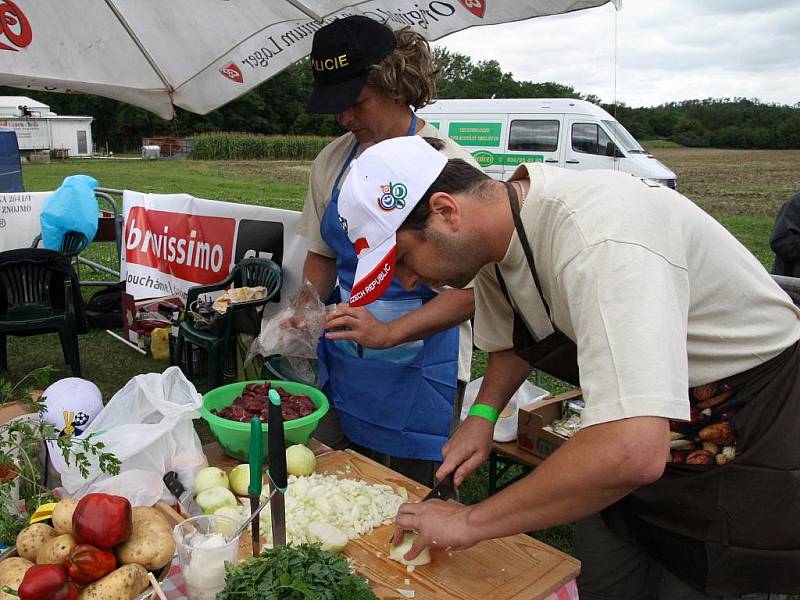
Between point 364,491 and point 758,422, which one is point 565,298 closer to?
point 758,422

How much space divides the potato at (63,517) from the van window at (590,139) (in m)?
16.1

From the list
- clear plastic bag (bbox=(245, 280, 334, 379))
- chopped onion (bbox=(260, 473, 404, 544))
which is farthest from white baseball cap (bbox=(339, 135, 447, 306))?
clear plastic bag (bbox=(245, 280, 334, 379))

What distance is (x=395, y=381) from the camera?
8.18 ft

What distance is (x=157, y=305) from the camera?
6156mm

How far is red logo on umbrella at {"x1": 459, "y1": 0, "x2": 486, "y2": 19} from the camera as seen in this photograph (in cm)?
306

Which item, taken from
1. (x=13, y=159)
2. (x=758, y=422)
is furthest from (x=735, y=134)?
(x=758, y=422)

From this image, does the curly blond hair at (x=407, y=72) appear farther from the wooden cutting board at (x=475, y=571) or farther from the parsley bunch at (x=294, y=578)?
the parsley bunch at (x=294, y=578)

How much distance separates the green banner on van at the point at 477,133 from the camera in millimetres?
17047

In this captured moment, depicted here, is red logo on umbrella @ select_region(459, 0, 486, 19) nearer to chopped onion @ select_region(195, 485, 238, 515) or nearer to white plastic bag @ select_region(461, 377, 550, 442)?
white plastic bag @ select_region(461, 377, 550, 442)

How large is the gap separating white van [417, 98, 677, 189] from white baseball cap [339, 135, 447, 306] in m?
14.7

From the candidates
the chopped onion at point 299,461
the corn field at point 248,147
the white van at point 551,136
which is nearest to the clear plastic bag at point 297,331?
the chopped onion at point 299,461

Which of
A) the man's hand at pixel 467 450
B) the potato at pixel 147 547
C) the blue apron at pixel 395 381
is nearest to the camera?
the potato at pixel 147 547

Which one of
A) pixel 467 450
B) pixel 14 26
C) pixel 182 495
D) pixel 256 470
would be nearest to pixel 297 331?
pixel 182 495

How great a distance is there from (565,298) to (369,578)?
820 millimetres
